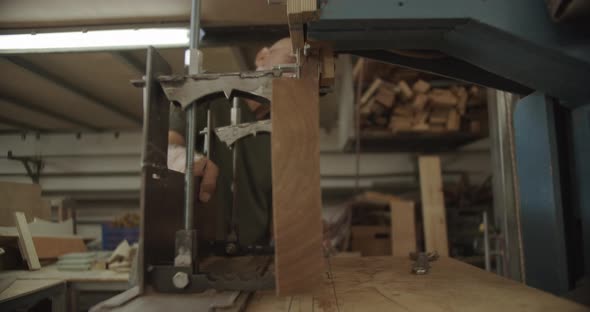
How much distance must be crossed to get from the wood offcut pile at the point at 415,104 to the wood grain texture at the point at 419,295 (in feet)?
Result: 6.43

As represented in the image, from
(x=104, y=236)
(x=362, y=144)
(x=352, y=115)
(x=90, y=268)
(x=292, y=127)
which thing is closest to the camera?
(x=292, y=127)

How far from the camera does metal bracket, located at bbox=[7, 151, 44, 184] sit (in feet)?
2.88

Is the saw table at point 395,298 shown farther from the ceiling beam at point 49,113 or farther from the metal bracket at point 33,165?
the ceiling beam at point 49,113

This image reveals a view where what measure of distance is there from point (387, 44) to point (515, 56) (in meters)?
0.33

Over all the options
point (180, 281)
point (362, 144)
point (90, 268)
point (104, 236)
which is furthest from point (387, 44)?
point (362, 144)

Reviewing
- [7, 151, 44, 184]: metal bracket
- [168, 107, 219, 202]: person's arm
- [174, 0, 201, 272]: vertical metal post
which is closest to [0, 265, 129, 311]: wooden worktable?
[7, 151, 44, 184]: metal bracket

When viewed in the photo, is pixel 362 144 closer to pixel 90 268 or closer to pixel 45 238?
pixel 90 268

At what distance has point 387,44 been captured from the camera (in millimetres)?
1003

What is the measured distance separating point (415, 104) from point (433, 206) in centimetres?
87

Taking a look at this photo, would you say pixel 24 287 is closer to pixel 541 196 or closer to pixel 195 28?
pixel 195 28

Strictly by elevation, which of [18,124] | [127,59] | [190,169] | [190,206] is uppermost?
[127,59]

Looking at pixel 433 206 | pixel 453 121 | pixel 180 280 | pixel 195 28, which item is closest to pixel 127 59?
pixel 195 28

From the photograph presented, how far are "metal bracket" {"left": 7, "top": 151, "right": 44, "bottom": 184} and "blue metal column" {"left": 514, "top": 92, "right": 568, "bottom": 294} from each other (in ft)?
4.80

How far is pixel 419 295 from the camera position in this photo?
0.89 metres
